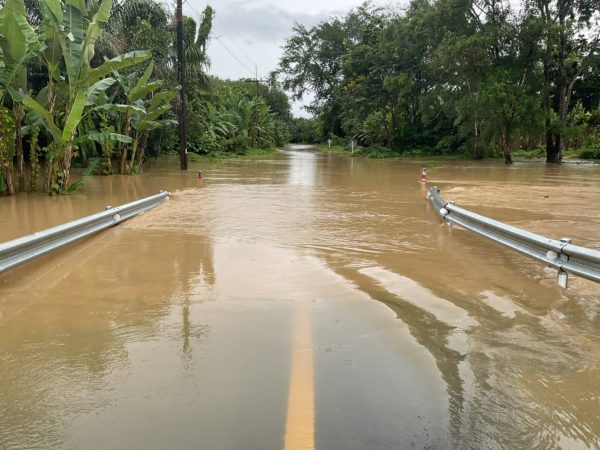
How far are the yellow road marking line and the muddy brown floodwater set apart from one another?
0.5 inches

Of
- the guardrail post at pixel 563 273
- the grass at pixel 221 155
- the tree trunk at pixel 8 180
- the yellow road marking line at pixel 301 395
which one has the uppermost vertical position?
the grass at pixel 221 155

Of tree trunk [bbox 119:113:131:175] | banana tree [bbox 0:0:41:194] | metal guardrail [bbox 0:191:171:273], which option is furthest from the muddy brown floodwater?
tree trunk [bbox 119:113:131:175]

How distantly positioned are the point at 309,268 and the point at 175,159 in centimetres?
2535

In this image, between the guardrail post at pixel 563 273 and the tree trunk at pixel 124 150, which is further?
the tree trunk at pixel 124 150

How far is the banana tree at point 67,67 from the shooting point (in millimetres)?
11656

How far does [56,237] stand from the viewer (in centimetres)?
655

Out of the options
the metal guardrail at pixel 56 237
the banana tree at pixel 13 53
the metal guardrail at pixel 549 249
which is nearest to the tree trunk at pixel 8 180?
the banana tree at pixel 13 53

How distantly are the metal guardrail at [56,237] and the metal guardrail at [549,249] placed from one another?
5245 mm

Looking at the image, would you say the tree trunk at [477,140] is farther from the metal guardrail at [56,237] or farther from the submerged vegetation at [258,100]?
the metal guardrail at [56,237]

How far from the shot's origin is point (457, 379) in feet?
10.8

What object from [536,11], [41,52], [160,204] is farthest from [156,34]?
[536,11]

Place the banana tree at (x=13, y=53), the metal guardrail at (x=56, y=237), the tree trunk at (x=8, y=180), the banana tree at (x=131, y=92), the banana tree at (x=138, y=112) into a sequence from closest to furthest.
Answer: the metal guardrail at (x=56, y=237), the banana tree at (x=13, y=53), the tree trunk at (x=8, y=180), the banana tree at (x=131, y=92), the banana tree at (x=138, y=112)

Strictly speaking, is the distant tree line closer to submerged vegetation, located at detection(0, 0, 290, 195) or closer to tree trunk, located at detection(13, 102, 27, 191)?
submerged vegetation, located at detection(0, 0, 290, 195)

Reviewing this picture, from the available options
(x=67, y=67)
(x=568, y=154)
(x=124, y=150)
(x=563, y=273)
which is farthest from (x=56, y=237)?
(x=568, y=154)
